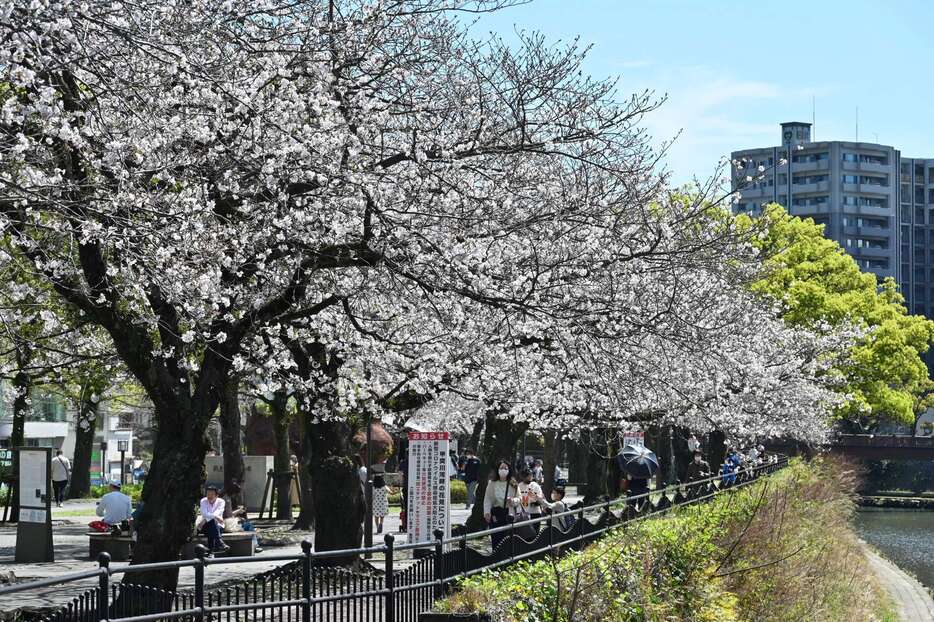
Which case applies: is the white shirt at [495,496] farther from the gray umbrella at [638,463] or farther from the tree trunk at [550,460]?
the tree trunk at [550,460]

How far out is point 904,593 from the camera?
104ft

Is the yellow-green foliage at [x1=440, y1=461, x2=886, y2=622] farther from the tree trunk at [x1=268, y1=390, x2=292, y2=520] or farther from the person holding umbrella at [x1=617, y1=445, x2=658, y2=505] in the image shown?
the tree trunk at [x1=268, y1=390, x2=292, y2=520]

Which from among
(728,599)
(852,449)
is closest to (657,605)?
(728,599)

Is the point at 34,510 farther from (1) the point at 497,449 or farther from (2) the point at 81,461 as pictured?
(2) the point at 81,461

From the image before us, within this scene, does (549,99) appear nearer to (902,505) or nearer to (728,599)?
(728,599)

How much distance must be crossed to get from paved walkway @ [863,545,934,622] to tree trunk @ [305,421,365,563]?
15270 mm

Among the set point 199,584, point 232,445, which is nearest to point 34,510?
point 232,445

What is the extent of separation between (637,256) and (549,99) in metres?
2.36

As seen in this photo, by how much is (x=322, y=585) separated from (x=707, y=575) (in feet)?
21.3

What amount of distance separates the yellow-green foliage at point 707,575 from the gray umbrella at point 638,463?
1626mm

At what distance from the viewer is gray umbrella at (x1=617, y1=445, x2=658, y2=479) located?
2483 cm

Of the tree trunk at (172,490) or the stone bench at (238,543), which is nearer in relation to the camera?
the tree trunk at (172,490)

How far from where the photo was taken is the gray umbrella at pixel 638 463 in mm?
24828

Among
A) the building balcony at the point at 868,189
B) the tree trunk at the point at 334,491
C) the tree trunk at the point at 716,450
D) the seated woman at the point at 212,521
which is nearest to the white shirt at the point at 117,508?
the seated woman at the point at 212,521
